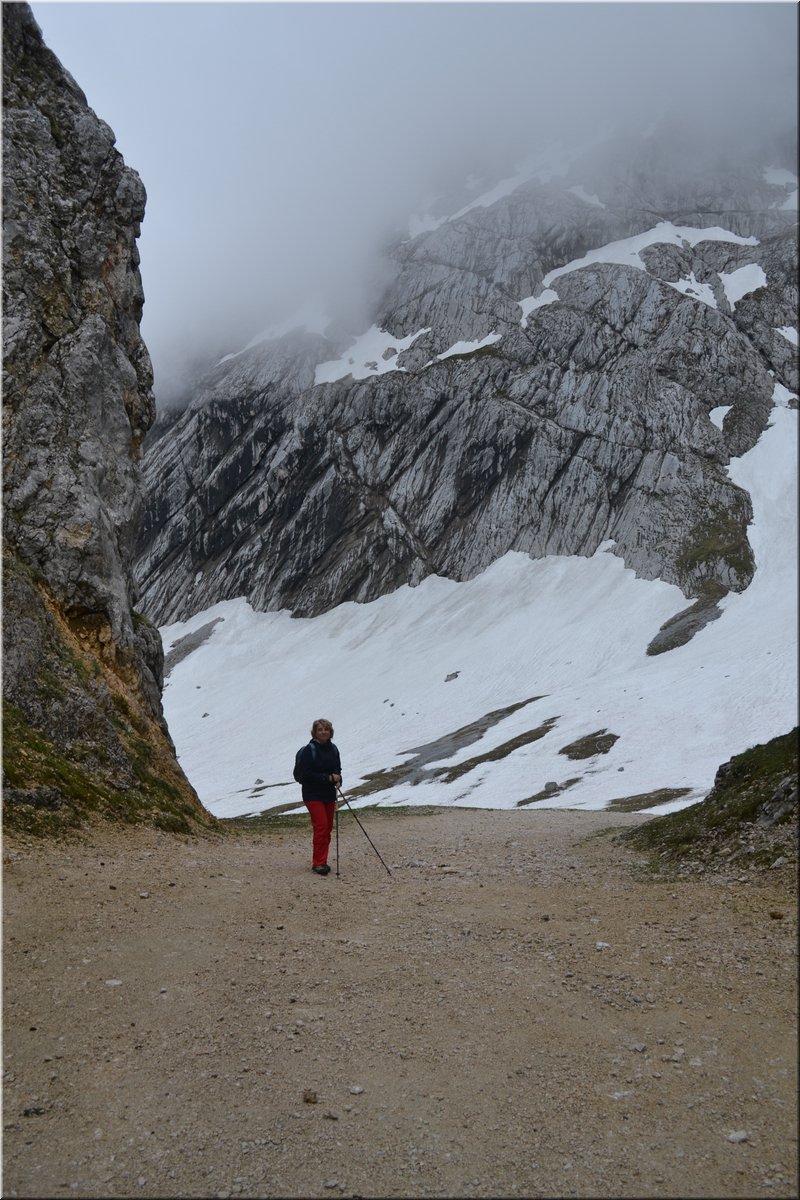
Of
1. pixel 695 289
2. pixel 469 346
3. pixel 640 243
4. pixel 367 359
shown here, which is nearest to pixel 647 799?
pixel 469 346

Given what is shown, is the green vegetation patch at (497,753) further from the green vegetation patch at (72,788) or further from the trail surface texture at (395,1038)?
the trail surface texture at (395,1038)

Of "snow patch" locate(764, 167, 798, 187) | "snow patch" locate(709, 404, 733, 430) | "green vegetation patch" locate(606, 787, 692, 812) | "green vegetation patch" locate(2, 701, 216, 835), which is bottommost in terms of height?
"green vegetation patch" locate(606, 787, 692, 812)

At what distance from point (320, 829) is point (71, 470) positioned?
14.9 m

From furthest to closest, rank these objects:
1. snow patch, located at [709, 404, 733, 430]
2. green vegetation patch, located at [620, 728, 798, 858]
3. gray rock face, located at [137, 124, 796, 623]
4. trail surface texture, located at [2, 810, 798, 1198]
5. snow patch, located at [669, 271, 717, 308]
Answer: snow patch, located at [669, 271, 717, 308]
gray rock face, located at [137, 124, 796, 623]
snow patch, located at [709, 404, 733, 430]
green vegetation patch, located at [620, 728, 798, 858]
trail surface texture, located at [2, 810, 798, 1198]

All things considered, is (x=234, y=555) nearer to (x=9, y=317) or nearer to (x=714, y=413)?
(x=714, y=413)

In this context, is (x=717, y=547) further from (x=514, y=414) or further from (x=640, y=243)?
(x=640, y=243)

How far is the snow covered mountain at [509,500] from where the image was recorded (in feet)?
253

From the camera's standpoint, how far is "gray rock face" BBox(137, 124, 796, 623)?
124438 mm

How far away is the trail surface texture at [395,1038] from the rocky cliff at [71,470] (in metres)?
4.86

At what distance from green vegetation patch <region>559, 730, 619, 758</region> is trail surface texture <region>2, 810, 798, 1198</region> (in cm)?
4376

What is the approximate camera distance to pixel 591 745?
2194 inches

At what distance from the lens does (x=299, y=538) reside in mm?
146125

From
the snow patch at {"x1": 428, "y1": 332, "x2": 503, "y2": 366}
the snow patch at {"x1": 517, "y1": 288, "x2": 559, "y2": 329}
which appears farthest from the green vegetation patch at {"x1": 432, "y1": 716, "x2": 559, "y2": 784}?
the snow patch at {"x1": 517, "y1": 288, "x2": 559, "y2": 329}

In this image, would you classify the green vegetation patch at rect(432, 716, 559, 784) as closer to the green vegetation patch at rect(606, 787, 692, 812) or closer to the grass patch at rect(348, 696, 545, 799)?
the grass patch at rect(348, 696, 545, 799)
